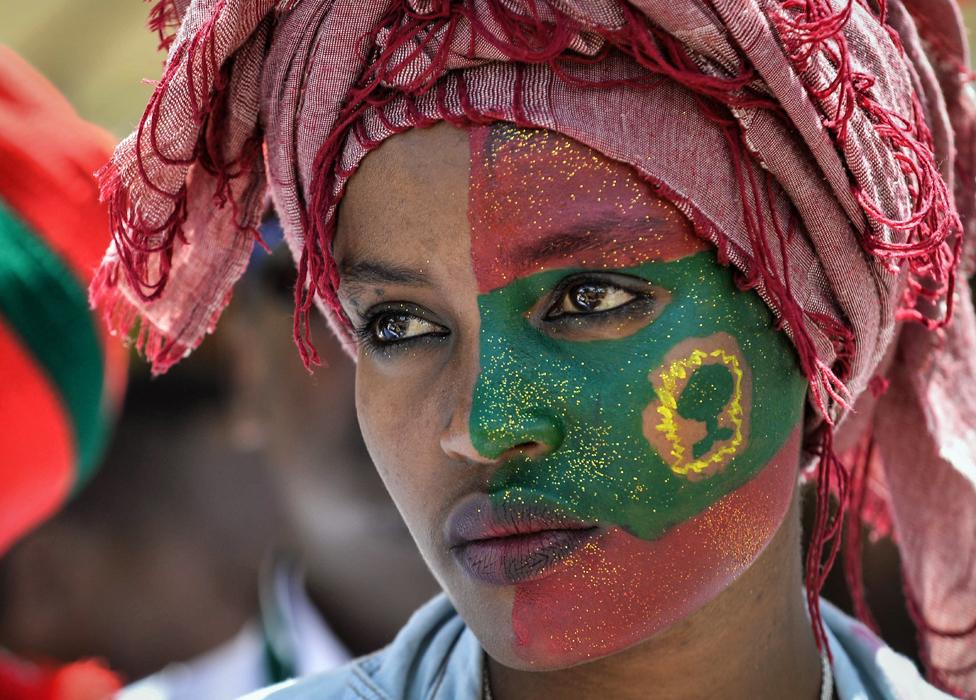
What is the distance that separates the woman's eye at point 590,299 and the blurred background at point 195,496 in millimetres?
1928

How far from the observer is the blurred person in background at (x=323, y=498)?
3809mm

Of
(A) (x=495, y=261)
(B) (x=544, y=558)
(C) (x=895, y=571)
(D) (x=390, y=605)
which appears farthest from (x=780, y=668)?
(C) (x=895, y=571)

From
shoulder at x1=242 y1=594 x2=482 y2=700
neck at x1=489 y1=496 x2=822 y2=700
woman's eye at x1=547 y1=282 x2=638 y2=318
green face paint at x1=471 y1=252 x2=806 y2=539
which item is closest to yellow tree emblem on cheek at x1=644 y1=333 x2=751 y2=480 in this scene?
green face paint at x1=471 y1=252 x2=806 y2=539

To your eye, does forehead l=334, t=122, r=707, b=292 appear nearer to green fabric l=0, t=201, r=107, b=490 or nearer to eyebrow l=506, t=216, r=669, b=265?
eyebrow l=506, t=216, r=669, b=265

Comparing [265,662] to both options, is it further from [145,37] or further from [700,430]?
[145,37]

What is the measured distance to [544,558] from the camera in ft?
5.73

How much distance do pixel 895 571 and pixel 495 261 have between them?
4.26 metres

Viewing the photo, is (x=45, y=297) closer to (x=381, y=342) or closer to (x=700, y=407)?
(x=381, y=342)

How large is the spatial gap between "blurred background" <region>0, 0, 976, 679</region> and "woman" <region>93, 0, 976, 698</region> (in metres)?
1.65

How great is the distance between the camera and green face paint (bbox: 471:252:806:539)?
1.73 m

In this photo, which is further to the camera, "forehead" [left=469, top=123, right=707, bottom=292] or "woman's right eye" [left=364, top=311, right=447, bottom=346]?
"woman's right eye" [left=364, top=311, right=447, bottom=346]

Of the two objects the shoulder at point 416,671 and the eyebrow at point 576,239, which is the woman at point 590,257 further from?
the shoulder at point 416,671

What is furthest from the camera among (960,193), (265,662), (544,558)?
(265,662)

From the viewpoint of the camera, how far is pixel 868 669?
225cm
